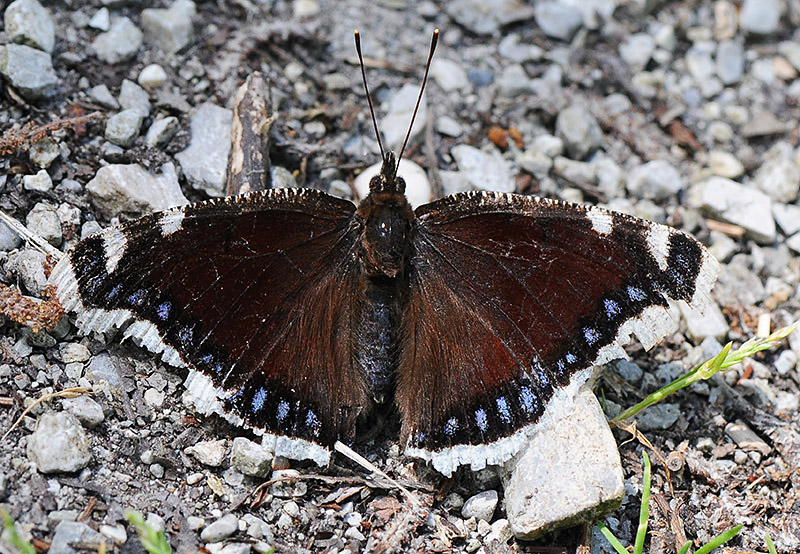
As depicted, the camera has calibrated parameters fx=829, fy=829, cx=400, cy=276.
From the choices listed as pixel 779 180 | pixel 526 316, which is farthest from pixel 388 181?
pixel 779 180

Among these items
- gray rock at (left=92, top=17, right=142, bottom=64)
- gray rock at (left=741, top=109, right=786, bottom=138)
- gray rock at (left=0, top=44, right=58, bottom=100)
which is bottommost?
gray rock at (left=0, top=44, right=58, bottom=100)

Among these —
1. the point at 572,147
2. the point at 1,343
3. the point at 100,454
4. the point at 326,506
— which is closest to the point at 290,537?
the point at 326,506

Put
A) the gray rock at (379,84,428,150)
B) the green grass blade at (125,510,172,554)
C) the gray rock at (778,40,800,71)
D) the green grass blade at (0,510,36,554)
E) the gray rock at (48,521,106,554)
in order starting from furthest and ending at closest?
1. the gray rock at (778,40,800,71)
2. the gray rock at (379,84,428,150)
3. the gray rock at (48,521,106,554)
4. the green grass blade at (125,510,172,554)
5. the green grass blade at (0,510,36,554)

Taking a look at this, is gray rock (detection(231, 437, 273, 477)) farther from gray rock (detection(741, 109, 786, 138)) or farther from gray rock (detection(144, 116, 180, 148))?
gray rock (detection(741, 109, 786, 138))

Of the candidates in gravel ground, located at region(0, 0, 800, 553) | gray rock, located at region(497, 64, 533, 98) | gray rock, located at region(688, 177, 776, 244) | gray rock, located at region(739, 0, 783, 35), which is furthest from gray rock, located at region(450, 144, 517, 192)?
gray rock, located at region(739, 0, 783, 35)

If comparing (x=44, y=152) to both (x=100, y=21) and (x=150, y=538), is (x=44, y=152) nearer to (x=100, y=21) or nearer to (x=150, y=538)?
(x=100, y=21)

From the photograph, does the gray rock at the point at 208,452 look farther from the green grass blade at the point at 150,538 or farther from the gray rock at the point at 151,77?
the gray rock at the point at 151,77
